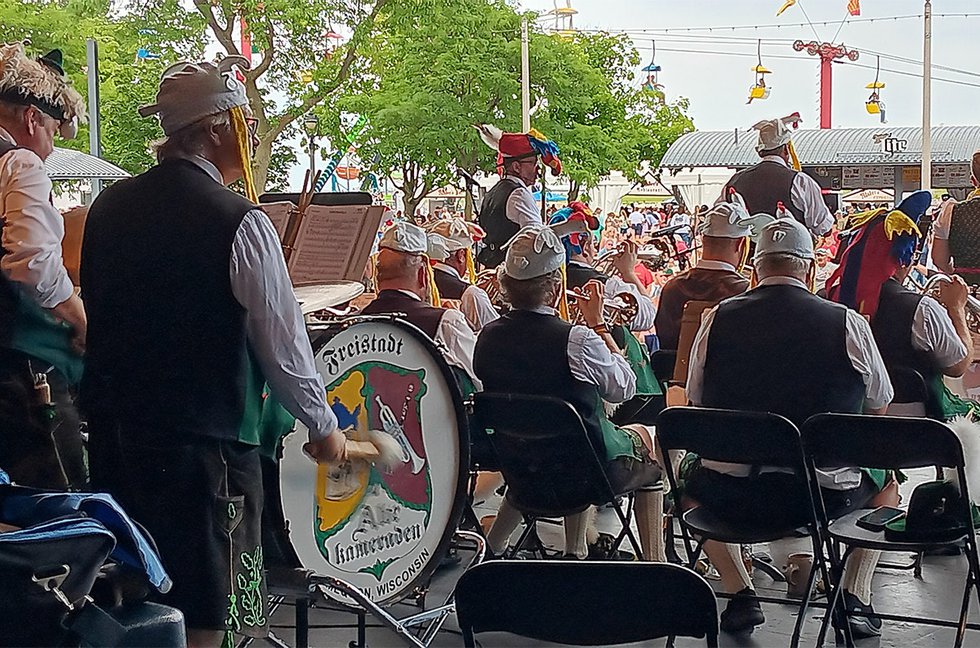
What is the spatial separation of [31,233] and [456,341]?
1800 millimetres

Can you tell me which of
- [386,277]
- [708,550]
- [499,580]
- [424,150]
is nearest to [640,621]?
[499,580]

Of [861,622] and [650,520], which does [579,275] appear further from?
[861,622]

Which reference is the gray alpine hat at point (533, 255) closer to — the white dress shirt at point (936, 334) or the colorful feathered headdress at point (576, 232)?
the white dress shirt at point (936, 334)

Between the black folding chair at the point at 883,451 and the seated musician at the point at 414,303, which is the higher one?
the seated musician at the point at 414,303

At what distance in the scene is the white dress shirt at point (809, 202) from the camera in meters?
6.08

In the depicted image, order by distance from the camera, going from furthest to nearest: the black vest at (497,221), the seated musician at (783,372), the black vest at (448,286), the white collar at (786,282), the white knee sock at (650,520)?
Answer: the black vest at (497,221), the black vest at (448,286), the white knee sock at (650,520), the white collar at (786,282), the seated musician at (783,372)

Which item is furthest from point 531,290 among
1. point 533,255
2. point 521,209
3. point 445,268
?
point 521,209

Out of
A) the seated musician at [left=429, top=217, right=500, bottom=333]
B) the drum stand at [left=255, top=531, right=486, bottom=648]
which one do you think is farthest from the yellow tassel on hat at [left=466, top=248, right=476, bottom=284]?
the drum stand at [left=255, top=531, right=486, bottom=648]

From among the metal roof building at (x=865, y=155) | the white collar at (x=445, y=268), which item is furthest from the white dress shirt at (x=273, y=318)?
the metal roof building at (x=865, y=155)

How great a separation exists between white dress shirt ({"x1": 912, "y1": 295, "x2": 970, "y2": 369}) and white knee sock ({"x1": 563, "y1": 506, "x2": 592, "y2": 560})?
4.35ft

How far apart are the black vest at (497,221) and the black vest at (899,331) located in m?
2.59

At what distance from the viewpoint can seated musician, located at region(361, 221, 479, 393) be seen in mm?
4410

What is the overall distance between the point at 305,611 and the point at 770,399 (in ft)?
4.93

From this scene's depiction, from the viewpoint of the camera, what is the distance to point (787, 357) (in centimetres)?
367
